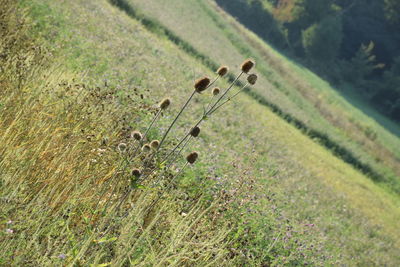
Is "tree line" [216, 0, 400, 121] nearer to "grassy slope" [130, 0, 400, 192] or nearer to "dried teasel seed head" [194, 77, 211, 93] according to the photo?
"grassy slope" [130, 0, 400, 192]

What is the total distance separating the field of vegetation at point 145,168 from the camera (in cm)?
279

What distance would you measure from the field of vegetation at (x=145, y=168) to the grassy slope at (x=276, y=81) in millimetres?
350

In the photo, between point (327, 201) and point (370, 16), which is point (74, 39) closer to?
point (327, 201)

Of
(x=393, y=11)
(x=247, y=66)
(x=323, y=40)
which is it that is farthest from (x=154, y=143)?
(x=393, y=11)

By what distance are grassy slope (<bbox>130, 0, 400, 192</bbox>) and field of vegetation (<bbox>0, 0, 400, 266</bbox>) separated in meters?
0.35

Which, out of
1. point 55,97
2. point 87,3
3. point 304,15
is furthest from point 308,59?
point 55,97

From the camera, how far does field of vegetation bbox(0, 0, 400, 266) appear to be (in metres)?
2.79

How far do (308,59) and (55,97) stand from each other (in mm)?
52050

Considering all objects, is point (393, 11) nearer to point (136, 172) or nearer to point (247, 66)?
point (247, 66)

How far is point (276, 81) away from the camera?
26422 millimetres

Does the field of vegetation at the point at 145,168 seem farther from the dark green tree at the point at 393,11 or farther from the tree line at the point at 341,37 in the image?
the dark green tree at the point at 393,11

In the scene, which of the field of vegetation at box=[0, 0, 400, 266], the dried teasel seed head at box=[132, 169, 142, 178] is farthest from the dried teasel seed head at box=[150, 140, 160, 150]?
the dried teasel seed head at box=[132, 169, 142, 178]

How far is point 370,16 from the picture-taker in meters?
61.1

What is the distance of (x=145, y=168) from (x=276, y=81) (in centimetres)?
2450
